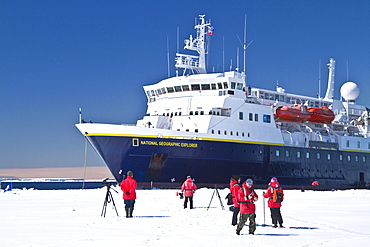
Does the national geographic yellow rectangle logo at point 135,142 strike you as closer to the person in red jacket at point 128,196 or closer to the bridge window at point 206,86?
the bridge window at point 206,86

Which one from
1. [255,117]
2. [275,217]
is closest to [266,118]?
[255,117]

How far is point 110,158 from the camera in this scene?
101ft

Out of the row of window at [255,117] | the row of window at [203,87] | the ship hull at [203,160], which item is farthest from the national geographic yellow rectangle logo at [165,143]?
the row of window at [203,87]

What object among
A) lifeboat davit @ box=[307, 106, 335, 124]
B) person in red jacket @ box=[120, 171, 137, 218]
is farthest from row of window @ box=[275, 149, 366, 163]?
person in red jacket @ box=[120, 171, 137, 218]

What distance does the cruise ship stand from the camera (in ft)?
102

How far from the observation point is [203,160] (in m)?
32.2

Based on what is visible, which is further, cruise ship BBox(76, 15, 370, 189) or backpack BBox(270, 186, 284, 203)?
cruise ship BBox(76, 15, 370, 189)

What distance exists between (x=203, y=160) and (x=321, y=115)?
14481mm

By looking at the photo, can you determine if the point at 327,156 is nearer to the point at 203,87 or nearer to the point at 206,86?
the point at 206,86

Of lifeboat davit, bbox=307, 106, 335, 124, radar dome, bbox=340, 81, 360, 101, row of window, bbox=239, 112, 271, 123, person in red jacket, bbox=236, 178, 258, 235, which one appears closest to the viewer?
person in red jacket, bbox=236, 178, 258, 235

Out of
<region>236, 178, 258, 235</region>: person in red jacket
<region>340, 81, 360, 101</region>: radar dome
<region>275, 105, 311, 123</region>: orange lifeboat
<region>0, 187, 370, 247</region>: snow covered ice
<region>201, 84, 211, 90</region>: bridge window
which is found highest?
<region>340, 81, 360, 101</region>: radar dome

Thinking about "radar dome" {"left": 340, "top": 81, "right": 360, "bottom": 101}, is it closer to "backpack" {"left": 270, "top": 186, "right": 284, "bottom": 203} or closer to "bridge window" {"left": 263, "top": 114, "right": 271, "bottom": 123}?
"bridge window" {"left": 263, "top": 114, "right": 271, "bottom": 123}

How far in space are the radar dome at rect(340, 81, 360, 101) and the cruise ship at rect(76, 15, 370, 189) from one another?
3.98 meters

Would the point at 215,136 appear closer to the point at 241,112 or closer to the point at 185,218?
the point at 241,112
